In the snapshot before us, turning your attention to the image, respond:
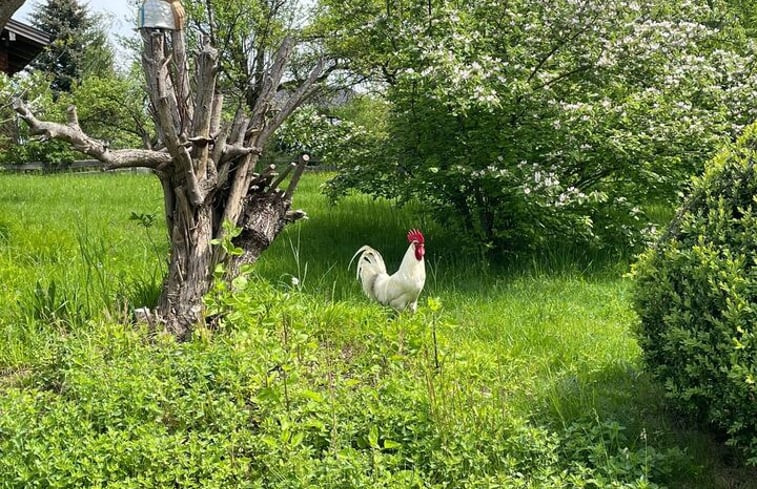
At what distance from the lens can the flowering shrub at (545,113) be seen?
20.4ft

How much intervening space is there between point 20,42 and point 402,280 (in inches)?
557

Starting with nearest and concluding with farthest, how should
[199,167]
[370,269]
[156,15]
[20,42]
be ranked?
[156,15], [199,167], [370,269], [20,42]

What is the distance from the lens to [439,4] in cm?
682

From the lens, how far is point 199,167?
13.9ft

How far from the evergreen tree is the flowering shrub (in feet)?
104

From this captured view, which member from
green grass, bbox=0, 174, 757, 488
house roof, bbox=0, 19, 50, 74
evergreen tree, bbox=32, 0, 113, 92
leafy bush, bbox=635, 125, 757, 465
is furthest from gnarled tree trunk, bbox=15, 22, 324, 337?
evergreen tree, bbox=32, 0, 113, 92

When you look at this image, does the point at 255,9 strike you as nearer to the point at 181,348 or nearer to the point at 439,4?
the point at 439,4

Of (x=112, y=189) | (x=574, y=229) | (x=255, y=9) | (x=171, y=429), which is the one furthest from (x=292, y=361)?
(x=255, y=9)

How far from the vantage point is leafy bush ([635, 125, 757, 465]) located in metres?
2.86

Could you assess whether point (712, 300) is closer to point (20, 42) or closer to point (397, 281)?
point (397, 281)

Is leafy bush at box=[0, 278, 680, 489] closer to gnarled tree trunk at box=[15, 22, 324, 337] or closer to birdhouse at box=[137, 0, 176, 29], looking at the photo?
gnarled tree trunk at box=[15, 22, 324, 337]

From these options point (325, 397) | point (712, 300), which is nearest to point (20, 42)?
point (325, 397)

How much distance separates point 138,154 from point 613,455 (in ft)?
9.43

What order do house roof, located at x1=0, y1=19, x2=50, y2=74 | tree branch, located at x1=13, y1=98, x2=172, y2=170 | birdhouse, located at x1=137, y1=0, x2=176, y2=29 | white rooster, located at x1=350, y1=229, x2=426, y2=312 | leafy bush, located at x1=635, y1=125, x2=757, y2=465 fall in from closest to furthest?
leafy bush, located at x1=635, y1=125, x2=757, y2=465 < tree branch, located at x1=13, y1=98, x2=172, y2=170 < birdhouse, located at x1=137, y1=0, x2=176, y2=29 < white rooster, located at x1=350, y1=229, x2=426, y2=312 < house roof, located at x1=0, y1=19, x2=50, y2=74
